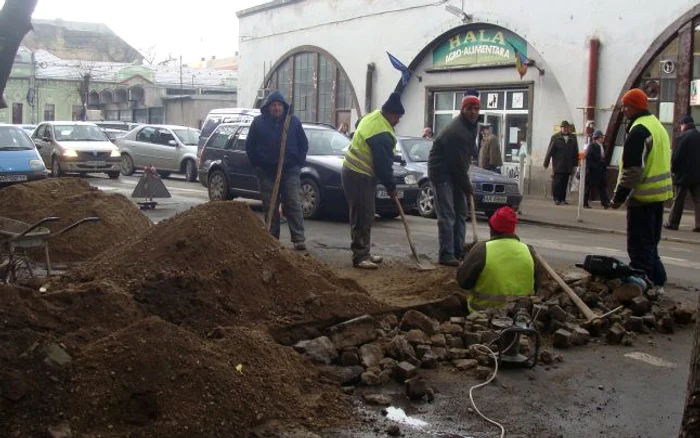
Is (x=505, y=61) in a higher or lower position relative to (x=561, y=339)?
higher

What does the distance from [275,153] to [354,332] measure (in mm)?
4515

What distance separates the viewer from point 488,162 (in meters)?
19.7

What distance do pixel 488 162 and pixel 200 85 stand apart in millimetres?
41975

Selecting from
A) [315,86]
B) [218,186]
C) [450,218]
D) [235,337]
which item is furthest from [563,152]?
[235,337]

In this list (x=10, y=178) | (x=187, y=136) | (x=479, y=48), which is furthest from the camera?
(x=187, y=136)

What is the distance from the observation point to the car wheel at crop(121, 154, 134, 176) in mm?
27891

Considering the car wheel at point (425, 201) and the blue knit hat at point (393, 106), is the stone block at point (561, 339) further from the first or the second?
the car wheel at point (425, 201)

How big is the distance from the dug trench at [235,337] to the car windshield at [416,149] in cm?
834

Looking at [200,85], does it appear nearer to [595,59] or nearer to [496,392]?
[595,59]

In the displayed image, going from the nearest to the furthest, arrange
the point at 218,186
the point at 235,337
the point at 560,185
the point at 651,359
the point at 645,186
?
the point at 235,337 → the point at 651,359 → the point at 645,186 → the point at 218,186 → the point at 560,185

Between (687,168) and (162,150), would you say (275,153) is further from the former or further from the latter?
(162,150)

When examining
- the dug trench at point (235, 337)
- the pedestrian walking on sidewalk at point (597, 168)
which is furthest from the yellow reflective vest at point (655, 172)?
the pedestrian walking on sidewalk at point (597, 168)

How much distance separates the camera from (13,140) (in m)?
19.1

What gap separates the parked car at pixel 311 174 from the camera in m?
14.6
